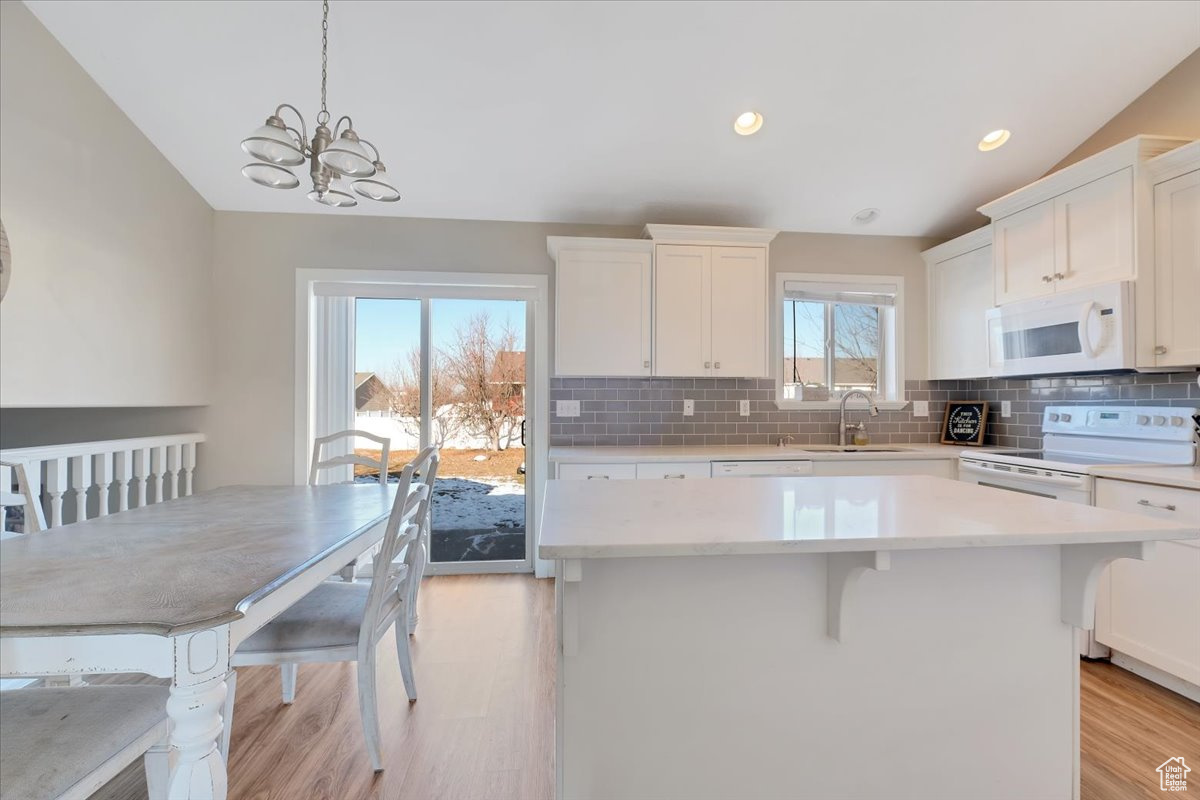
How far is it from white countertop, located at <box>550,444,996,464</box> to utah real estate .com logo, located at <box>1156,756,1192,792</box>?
1.53m

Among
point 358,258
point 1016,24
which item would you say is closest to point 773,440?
point 1016,24

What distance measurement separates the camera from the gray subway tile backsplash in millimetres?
3230

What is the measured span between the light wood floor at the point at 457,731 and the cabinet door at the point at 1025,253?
1.76 m

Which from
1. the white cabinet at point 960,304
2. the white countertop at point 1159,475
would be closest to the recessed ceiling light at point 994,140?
the white cabinet at point 960,304

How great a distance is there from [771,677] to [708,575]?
10.6 inches

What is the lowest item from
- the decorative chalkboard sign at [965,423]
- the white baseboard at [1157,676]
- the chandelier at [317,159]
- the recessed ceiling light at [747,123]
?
the white baseboard at [1157,676]

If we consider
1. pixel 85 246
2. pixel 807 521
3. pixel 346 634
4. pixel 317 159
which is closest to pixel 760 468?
pixel 807 521

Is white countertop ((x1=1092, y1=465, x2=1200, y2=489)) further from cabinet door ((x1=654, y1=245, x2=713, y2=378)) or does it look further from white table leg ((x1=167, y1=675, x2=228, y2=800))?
white table leg ((x1=167, y1=675, x2=228, y2=800))

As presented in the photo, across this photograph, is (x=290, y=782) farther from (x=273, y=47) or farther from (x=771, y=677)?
(x=273, y=47)

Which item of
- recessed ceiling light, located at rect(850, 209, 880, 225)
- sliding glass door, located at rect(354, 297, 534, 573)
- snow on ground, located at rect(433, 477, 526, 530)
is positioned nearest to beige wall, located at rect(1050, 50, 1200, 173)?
recessed ceiling light, located at rect(850, 209, 880, 225)

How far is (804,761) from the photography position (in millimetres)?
1161

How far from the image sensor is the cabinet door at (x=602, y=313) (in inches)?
117

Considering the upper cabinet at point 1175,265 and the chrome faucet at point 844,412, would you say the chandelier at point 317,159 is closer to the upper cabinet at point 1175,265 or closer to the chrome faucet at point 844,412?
the chrome faucet at point 844,412

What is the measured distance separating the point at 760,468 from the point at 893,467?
78 centimetres
